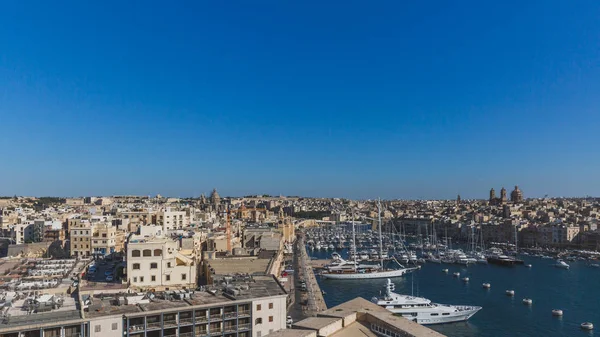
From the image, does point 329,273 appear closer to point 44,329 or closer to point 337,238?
point 44,329

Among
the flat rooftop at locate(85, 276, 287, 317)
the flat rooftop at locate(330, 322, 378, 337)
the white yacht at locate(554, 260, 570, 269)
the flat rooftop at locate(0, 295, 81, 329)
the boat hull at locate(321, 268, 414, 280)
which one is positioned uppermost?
the flat rooftop at locate(330, 322, 378, 337)

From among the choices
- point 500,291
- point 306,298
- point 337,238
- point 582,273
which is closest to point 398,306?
point 306,298

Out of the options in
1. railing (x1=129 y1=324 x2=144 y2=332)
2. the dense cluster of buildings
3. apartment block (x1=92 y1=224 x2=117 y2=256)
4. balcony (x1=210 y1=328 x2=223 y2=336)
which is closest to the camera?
the dense cluster of buildings

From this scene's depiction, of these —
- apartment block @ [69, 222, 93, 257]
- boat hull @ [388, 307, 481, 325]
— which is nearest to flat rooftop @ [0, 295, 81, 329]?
boat hull @ [388, 307, 481, 325]

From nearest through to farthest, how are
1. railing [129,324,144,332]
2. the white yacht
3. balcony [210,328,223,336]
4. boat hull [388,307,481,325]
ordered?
railing [129,324,144,332]
balcony [210,328,223,336]
boat hull [388,307,481,325]
the white yacht

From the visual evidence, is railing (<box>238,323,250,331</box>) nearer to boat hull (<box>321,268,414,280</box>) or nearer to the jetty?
the jetty

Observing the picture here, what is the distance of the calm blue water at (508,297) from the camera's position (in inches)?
637

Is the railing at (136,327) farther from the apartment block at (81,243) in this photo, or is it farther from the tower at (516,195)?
the tower at (516,195)

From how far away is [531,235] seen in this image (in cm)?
4444

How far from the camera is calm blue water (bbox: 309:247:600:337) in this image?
1617 cm

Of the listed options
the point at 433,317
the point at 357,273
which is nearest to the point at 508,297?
the point at 433,317

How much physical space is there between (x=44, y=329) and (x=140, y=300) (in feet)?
6.77

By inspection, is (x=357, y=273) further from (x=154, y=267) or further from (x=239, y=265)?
(x=154, y=267)

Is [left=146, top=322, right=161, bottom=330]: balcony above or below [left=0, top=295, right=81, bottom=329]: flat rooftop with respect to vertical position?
below
